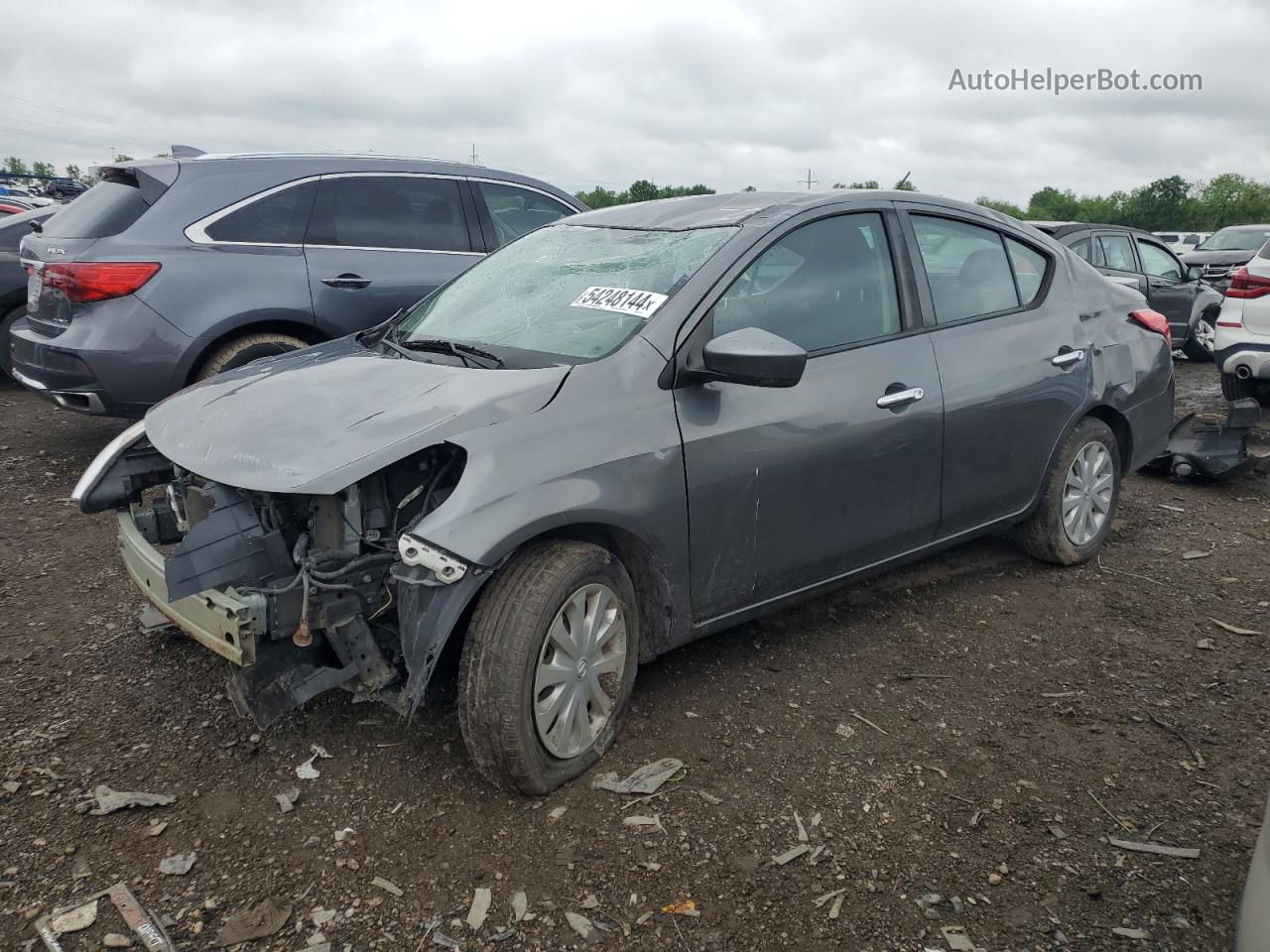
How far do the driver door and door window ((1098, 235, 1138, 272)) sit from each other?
810cm

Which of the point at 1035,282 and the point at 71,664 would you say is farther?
the point at 1035,282

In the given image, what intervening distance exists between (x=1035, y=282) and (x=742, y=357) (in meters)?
2.11

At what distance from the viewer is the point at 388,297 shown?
6.02 metres

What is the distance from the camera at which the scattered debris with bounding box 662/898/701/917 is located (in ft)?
7.93

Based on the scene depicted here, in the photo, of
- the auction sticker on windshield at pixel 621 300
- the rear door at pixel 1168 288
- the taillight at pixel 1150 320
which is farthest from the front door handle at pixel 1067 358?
the rear door at pixel 1168 288

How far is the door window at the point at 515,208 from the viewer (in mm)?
6633

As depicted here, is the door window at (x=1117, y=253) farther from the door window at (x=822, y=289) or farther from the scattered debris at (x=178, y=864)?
the scattered debris at (x=178, y=864)

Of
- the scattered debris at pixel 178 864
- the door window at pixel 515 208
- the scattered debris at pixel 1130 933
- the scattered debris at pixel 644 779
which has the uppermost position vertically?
the door window at pixel 515 208

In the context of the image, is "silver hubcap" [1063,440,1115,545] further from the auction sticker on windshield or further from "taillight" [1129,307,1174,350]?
the auction sticker on windshield

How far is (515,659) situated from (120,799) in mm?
1213

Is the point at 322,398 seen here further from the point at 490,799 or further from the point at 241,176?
the point at 241,176

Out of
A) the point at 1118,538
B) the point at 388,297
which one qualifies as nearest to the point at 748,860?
the point at 1118,538

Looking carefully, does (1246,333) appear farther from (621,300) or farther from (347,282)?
(347,282)

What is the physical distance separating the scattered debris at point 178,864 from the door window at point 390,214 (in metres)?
4.08
